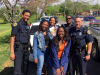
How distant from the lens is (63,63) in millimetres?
2639

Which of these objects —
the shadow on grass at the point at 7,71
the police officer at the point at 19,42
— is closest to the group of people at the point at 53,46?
the police officer at the point at 19,42

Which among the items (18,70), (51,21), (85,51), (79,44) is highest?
(51,21)

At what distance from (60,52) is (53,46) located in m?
0.22

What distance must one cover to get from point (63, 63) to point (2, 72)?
2351 mm

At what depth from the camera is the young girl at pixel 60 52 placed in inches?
102

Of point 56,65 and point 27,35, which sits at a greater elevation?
point 27,35

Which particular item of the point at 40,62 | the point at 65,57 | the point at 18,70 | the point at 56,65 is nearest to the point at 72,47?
the point at 65,57

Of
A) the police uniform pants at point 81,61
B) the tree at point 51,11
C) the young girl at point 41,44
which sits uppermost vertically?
the tree at point 51,11

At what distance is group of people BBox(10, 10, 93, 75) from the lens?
8.71ft

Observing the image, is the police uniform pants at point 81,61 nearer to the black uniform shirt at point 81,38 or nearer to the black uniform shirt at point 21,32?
the black uniform shirt at point 81,38

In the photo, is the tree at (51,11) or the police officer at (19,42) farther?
the tree at (51,11)

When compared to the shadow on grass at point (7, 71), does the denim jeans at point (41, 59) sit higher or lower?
higher

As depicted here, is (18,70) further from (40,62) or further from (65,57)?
(65,57)

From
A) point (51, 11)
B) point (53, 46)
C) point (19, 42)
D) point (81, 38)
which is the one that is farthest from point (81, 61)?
point (51, 11)
